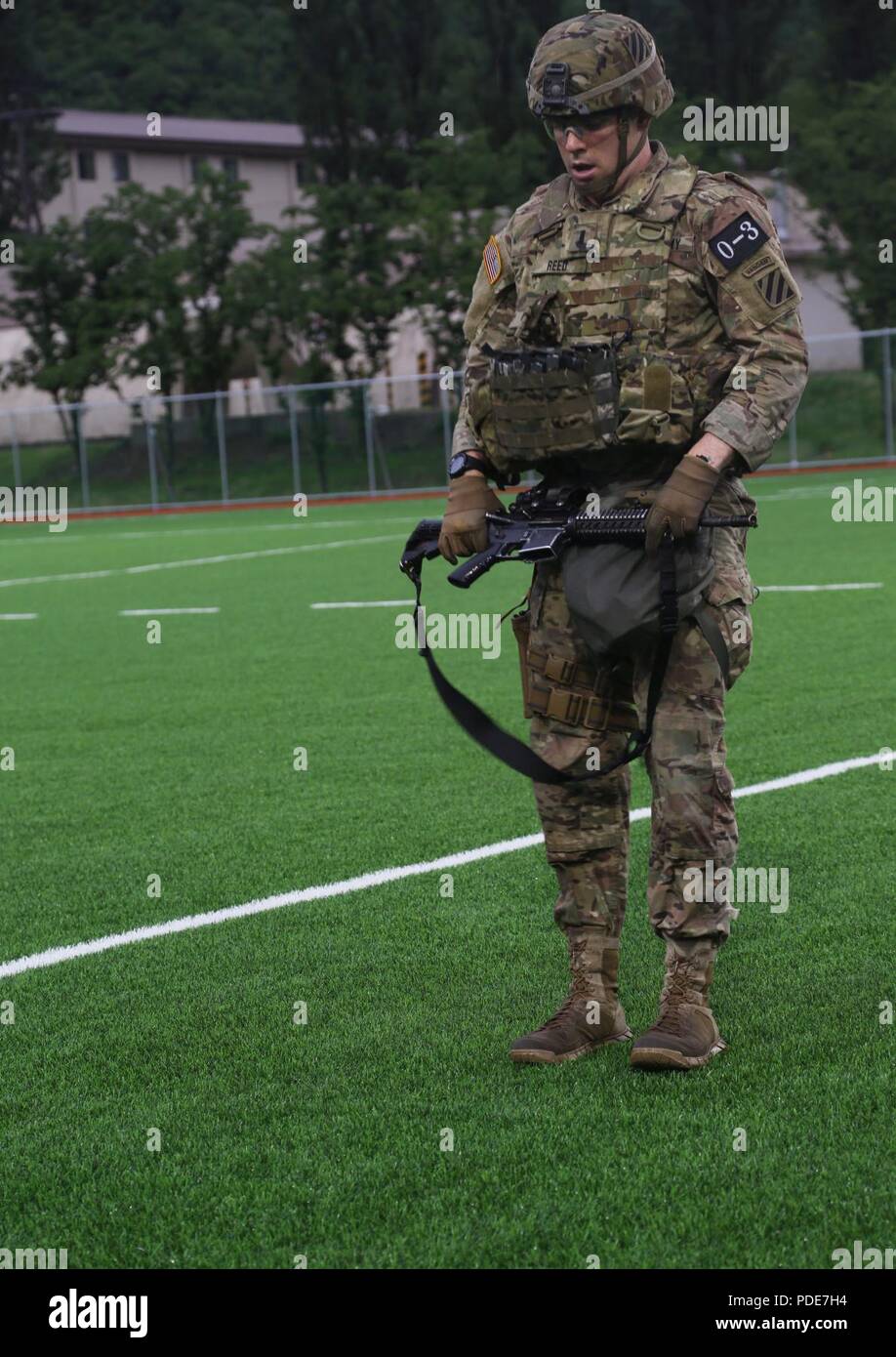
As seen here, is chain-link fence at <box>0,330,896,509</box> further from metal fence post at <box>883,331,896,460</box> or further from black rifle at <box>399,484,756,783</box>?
black rifle at <box>399,484,756,783</box>

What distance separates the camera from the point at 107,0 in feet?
250

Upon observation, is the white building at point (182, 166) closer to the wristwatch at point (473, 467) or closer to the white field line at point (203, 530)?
the white field line at point (203, 530)

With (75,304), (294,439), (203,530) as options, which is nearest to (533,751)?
(203,530)

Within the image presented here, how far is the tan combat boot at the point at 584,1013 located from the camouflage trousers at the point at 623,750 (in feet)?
0.19

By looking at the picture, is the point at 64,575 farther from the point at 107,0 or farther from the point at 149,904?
the point at 107,0

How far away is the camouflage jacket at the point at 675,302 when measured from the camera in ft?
14.1

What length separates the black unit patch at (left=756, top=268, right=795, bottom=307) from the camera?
4289 mm

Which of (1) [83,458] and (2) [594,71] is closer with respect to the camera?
(2) [594,71]

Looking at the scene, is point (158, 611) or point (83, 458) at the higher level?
point (83, 458)

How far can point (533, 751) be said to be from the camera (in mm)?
4641

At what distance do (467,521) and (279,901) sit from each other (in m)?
1.97

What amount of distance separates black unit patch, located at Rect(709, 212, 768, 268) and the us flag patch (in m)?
0.55

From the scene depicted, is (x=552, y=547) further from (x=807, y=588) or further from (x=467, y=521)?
(x=807, y=588)

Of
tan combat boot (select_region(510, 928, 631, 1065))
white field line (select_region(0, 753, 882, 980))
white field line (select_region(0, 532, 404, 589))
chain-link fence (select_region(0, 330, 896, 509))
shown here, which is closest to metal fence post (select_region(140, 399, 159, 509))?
chain-link fence (select_region(0, 330, 896, 509))
